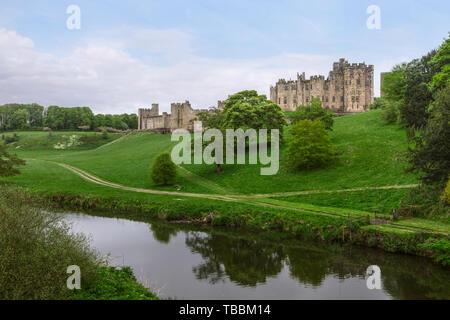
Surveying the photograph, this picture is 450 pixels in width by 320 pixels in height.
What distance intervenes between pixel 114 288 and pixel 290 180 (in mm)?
28642

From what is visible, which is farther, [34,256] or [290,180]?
[290,180]

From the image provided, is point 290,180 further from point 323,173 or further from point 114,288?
point 114,288

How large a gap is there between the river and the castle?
87.1m

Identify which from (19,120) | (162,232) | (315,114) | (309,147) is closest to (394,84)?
(315,114)

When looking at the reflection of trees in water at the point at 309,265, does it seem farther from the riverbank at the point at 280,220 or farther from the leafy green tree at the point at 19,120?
the leafy green tree at the point at 19,120

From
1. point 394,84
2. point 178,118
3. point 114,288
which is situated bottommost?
point 114,288

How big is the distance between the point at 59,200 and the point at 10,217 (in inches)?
1124

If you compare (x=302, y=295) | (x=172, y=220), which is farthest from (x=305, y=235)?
(x=172, y=220)

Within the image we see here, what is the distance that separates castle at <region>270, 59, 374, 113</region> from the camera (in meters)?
103

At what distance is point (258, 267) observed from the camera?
20812 millimetres

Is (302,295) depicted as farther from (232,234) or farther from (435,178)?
(435,178)

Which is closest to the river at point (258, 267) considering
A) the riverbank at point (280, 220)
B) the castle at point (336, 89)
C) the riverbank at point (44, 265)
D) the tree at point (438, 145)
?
the riverbank at point (280, 220)

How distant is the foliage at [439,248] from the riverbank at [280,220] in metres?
0.18

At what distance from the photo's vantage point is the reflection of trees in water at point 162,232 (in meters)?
27.2
